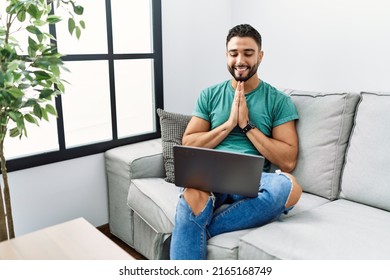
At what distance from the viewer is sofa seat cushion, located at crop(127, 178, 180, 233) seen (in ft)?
5.28

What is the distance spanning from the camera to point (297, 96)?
1888 mm

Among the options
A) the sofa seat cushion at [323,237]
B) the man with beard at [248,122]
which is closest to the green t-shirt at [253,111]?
the man with beard at [248,122]

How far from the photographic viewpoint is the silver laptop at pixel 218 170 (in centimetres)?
130

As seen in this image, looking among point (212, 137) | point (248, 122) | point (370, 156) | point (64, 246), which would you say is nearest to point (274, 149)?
point (248, 122)

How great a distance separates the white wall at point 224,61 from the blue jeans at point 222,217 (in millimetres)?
877

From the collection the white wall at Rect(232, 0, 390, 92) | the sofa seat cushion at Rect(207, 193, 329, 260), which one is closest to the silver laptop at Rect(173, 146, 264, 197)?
the sofa seat cushion at Rect(207, 193, 329, 260)

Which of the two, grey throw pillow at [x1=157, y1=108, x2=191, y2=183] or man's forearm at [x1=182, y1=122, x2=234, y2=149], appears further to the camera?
grey throw pillow at [x1=157, y1=108, x2=191, y2=183]

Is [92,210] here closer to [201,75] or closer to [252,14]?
[201,75]

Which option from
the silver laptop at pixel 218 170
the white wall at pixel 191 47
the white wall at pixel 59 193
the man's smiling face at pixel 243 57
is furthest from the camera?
the white wall at pixel 191 47

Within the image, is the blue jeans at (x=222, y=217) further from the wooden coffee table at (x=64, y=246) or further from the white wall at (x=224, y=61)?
the white wall at (x=224, y=61)

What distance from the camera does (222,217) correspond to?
1.43 m

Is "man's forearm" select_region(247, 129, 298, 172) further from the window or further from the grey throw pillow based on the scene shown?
the window

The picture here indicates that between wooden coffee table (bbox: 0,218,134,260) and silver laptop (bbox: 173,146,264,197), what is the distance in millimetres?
372
